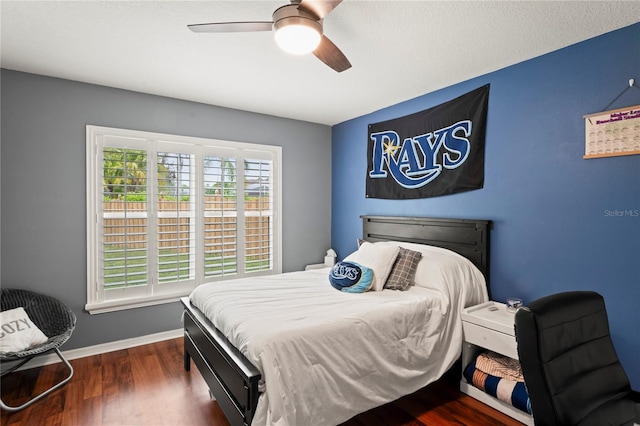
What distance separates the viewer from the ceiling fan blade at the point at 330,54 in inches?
77.3

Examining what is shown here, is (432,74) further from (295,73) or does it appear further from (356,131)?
(356,131)

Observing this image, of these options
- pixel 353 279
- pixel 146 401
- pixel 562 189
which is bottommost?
pixel 146 401

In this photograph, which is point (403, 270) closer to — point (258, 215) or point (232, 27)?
point (258, 215)

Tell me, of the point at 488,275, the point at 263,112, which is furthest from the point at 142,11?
the point at 488,275

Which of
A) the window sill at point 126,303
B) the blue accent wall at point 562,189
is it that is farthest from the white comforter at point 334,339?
the window sill at point 126,303

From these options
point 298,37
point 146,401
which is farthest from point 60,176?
point 298,37

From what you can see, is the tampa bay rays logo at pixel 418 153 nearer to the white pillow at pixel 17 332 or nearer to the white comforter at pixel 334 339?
the white comforter at pixel 334 339

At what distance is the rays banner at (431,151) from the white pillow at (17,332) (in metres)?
3.37

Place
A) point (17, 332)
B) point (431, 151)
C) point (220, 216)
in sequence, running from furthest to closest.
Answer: point (220, 216) → point (431, 151) → point (17, 332)

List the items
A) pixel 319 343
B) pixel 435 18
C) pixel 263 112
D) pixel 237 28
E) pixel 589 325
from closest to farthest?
pixel 589 325
pixel 237 28
pixel 319 343
pixel 435 18
pixel 263 112

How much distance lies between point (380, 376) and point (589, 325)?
3.95 feet

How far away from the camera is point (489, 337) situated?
2.41 meters

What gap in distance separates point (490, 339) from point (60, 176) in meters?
3.77

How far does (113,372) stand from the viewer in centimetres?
289
